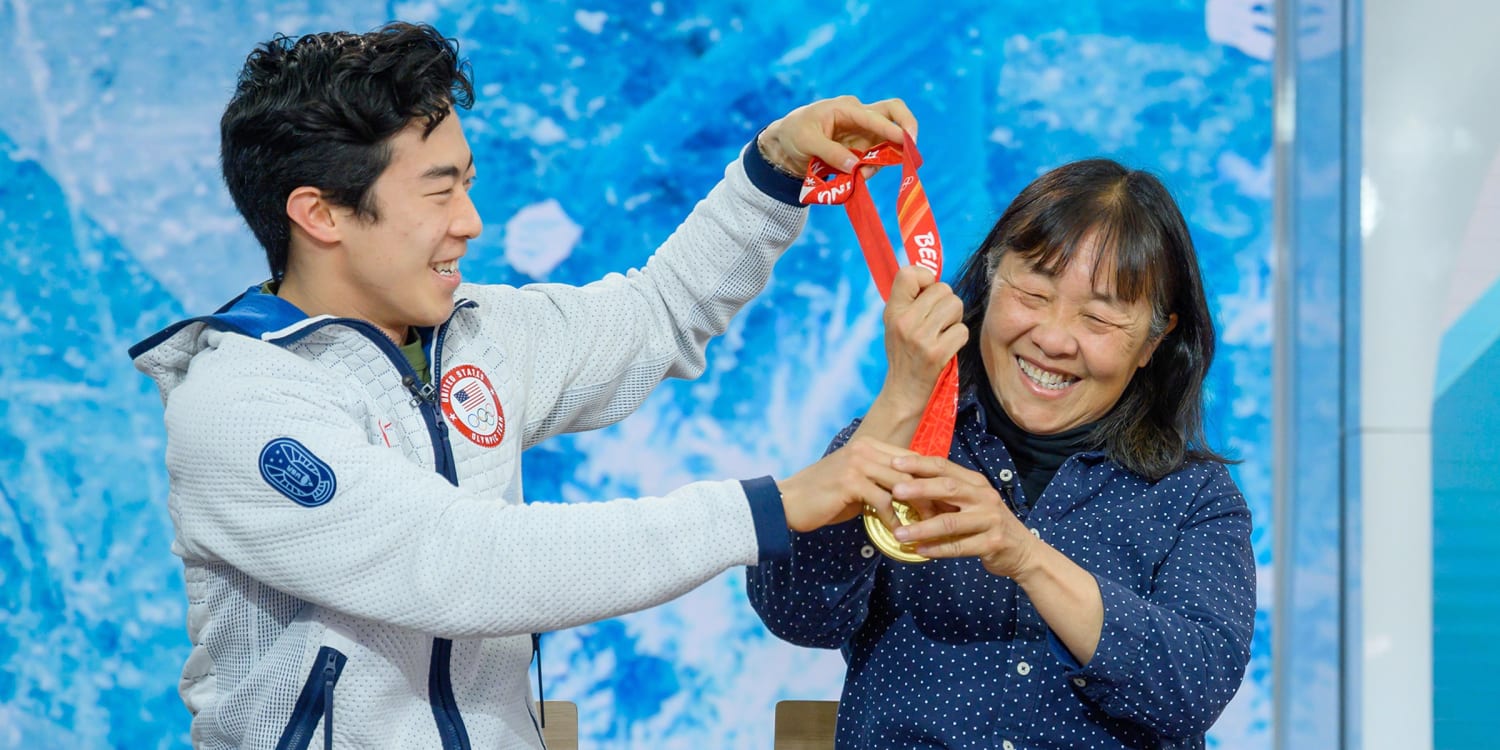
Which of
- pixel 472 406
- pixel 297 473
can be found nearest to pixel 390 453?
pixel 297 473

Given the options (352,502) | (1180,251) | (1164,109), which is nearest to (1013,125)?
(1164,109)

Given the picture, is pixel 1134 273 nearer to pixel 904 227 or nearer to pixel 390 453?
pixel 904 227

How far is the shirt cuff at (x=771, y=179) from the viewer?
1.68 meters

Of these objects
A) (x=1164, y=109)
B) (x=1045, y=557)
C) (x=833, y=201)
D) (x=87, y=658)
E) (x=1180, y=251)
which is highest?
(x=833, y=201)

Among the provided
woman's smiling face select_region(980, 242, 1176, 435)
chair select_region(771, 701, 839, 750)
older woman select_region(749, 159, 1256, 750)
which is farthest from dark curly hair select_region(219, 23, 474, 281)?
chair select_region(771, 701, 839, 750)

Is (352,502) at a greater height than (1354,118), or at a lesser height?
lesser

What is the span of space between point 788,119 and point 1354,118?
2.96 feet

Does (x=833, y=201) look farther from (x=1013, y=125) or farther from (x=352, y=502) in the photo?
(x=1013, y=125)

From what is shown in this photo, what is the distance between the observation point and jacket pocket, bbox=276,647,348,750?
52.4 inches

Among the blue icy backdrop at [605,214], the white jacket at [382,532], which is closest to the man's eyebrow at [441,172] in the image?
the white jacket at [382,532]

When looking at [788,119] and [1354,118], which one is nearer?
[1354,118]

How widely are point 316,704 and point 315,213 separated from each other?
0.48m

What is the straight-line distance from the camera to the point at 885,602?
1.49m

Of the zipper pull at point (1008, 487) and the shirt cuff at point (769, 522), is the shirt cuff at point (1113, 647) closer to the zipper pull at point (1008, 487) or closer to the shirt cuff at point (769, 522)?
the zipper pull at point (1008, 487)
